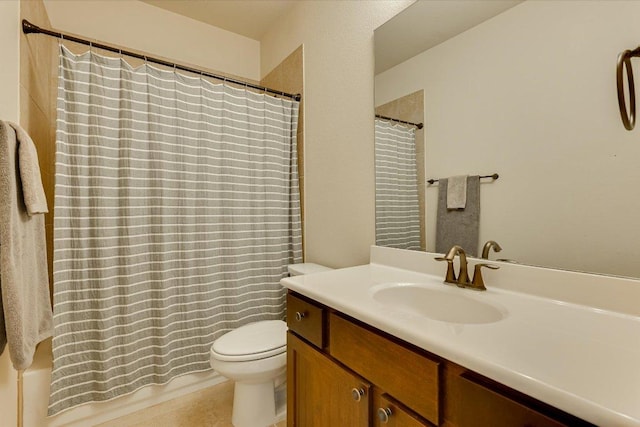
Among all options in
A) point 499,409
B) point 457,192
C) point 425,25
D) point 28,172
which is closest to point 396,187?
point 457,192

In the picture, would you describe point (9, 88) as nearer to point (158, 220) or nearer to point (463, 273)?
point (158, 220)

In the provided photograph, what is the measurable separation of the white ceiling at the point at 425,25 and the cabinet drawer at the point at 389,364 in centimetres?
118

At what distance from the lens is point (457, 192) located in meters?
1.16

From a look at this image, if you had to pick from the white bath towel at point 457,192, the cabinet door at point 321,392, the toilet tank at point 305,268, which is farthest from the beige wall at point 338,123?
the cabinet door at point 321,392

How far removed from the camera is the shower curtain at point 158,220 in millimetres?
1402

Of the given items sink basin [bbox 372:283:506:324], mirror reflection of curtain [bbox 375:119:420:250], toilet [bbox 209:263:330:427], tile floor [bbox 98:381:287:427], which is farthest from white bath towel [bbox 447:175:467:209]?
tile floor [bbox 98:381:287:427]

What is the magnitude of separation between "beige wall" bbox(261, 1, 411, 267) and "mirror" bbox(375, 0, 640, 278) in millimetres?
290

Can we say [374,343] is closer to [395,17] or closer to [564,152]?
[564,152]

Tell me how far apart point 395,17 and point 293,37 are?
1.01m

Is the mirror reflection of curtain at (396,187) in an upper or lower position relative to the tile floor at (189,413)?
upper

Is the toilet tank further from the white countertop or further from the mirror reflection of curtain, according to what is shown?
the white countertop

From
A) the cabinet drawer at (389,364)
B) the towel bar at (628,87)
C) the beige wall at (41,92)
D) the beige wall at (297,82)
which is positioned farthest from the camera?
the beige wall at (297,82)

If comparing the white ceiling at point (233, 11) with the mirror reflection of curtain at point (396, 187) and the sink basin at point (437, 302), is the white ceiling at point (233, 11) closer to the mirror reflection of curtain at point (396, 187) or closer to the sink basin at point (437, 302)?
the mirror reflection of curtain at point (396, 187)

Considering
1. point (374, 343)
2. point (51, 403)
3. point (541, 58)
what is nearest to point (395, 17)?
point (541, 58)
